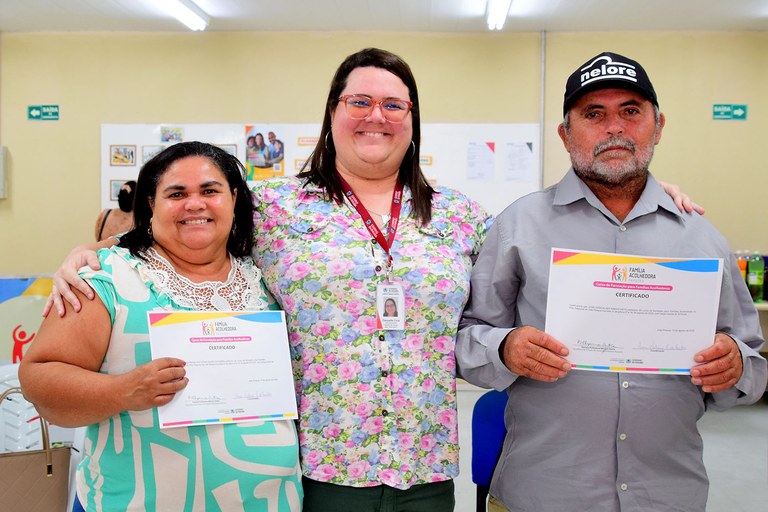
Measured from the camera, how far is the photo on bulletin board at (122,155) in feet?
20.2

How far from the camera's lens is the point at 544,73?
19.6ft

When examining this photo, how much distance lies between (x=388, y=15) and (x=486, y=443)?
4.70 metres

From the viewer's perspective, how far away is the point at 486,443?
192cm

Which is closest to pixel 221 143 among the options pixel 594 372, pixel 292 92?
pixel 292 92

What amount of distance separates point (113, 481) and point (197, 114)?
5241 mm

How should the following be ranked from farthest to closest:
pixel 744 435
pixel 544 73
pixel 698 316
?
1. pixel 544 73
2. pixel 744 435
3. pixel 698 316

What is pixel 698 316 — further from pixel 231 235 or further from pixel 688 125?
pixel 688 125

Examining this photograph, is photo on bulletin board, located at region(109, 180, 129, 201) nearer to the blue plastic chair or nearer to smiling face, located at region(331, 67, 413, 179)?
smiling face, located at region(331, 67, 413, 179)

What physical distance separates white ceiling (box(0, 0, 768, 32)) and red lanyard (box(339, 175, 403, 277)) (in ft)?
13.0

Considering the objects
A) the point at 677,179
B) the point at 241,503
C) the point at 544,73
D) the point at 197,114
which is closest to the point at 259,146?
the point at 197,114

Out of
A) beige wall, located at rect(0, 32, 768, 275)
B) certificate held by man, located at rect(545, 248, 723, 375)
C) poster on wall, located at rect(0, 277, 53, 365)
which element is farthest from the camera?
beige wall, located at rect(0, 32, 768, 275)

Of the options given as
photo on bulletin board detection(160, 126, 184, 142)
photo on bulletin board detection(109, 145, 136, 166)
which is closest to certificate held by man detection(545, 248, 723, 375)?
photo on bulletin board detection(160, 126, 184, 142)

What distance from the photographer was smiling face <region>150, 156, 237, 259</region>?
5.22ft

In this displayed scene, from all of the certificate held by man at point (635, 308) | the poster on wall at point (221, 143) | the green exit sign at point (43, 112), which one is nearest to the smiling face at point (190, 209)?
the certificate held by man at point (635, 308)
